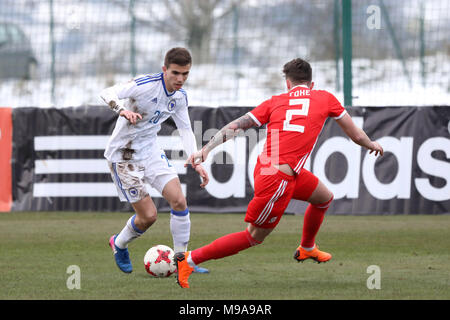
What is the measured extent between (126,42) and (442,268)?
27.4 ft

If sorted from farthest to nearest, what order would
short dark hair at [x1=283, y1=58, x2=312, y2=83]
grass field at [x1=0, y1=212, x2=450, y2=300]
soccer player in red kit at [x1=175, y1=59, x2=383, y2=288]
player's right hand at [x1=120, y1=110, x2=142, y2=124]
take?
player's right hand at [x1=120, y1=110, x2=142, y2=124]
short dark hair at [x1=283, y1=58, x2=312, y2=83]
soccer player in red kit at [x1=175, y1=59, x2=383, y2=288]
grass field at [x1=0, y1=212, x2=450, y2=300]

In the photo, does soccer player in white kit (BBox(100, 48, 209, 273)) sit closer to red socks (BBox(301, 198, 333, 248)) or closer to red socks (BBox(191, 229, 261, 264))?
red socks (BBox(191, 229, 261, 264))

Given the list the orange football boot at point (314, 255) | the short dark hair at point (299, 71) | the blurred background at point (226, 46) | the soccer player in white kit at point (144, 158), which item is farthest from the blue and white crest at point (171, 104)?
the blurred background at point (226, 46)

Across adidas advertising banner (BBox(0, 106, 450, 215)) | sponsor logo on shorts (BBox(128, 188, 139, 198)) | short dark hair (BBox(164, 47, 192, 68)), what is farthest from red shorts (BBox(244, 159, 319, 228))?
adidas advertising banner (BBox(0, 106, 450, 215))

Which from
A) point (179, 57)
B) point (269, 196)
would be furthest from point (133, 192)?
point (269, 196)

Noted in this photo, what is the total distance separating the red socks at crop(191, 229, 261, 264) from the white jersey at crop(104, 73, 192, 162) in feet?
4.59

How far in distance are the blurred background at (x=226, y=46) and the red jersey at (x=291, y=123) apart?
6884 mm

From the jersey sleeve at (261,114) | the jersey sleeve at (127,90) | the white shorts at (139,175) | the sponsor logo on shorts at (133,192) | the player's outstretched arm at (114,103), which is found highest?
the jersey sleeve at (127,90)

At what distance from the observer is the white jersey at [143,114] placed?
23.4ft

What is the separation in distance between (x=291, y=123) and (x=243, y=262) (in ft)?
6.56

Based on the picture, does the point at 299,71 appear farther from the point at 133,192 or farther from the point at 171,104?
the point at 133,192

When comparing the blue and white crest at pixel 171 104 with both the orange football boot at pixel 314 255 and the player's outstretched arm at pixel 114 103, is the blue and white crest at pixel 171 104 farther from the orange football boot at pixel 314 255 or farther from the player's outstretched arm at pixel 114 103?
the orange football boot at pixel 314 255

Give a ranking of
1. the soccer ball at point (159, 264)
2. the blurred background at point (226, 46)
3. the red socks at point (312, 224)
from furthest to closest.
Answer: the blurred background at point (226, 46)
the red socks at point (312, 224)
the soccer ball at point (159, 264)

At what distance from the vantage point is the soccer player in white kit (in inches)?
279
